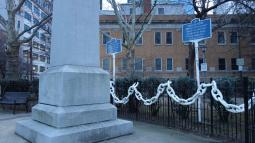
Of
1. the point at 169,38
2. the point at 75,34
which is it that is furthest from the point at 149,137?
the point at 169,38

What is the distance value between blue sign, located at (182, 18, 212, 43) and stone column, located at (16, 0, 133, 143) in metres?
3.15

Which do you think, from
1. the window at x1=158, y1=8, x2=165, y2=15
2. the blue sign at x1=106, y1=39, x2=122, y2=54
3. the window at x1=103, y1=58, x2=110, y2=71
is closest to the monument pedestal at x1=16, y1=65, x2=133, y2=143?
the blue sign at x1=106, y1=39, x2=122, y2=54

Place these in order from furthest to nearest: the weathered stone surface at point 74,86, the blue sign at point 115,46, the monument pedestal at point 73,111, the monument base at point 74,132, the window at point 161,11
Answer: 1. the window at point 161,11
2. the blue sign at point 115,46
3. the weathered stone surface at point 74,86
4. the monument pedestal at point 73,111
5. the monument base at point 74,132

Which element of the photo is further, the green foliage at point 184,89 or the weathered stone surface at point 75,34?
the green foliage at point 184,89

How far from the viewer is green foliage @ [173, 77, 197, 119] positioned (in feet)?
29.7

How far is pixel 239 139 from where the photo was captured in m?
7.33

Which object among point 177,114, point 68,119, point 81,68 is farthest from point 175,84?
point 68,119

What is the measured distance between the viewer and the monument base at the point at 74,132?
6129 mm

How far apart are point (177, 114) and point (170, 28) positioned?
38700 millimetres

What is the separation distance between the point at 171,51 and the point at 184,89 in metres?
38.4

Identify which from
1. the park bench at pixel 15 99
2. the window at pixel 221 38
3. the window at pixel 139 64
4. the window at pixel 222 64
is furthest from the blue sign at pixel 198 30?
the window at pixel 221 38

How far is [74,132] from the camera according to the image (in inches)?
249

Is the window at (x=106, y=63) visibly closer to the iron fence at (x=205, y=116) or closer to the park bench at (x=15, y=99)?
the park bench at (x=15, y=99)

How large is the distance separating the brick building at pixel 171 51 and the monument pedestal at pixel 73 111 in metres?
38.0
